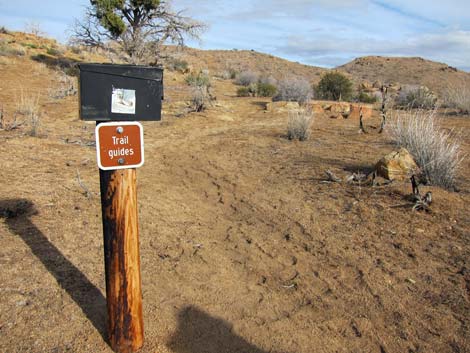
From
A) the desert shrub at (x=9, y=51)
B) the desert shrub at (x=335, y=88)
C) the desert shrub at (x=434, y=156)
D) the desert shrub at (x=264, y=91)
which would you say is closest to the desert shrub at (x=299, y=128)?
the desert shrub at (x=434, y=156)

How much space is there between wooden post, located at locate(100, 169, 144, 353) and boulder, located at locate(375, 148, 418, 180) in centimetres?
372

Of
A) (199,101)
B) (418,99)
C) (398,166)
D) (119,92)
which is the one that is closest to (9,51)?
(199,101)

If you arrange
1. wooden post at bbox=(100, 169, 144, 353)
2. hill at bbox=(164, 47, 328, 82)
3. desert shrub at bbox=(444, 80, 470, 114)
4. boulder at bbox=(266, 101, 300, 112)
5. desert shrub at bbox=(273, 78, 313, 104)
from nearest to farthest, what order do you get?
1. wooden post at bbox=(100, 169, 144, 353)
2. desert shrub at bbox=(444, 80, 470, 114)
3. boulder at bbox=(266, 101, 300, 112)
4. desert shrub at bbox=(273, 78, 313, 104)
5. hill at bbox=(164, 47, 328, 82)

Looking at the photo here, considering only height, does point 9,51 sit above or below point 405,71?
below

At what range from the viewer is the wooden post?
7.32ft

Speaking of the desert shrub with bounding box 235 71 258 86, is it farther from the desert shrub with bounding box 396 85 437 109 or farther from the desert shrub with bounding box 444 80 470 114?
the desert shrub with bounding box 444 80 470 114

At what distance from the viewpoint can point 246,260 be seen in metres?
3.74

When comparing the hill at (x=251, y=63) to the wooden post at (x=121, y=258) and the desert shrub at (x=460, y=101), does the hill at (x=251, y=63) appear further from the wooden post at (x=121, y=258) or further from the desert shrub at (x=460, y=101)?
the wooden post at (x=121, y=258)

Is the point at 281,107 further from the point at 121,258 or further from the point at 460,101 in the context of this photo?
the point at 121,258

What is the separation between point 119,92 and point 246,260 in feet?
7.07

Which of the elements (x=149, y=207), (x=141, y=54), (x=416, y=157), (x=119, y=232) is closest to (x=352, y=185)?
(x=416, y=157)

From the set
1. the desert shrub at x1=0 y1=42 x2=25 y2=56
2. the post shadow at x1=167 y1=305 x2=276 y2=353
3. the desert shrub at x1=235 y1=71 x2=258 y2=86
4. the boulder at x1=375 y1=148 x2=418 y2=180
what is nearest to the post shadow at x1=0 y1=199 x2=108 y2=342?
the post shadow at x1=167 y1=305 x2=276 y2=353

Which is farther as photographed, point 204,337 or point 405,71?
point 405,71

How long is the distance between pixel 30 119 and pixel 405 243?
7420 millimetres
